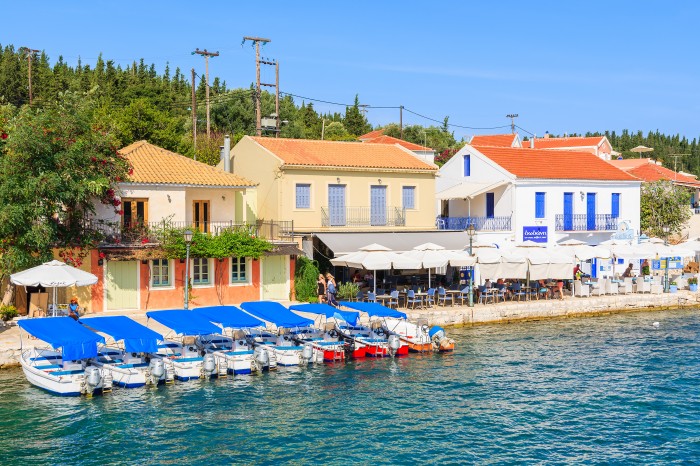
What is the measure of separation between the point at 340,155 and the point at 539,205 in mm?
13163

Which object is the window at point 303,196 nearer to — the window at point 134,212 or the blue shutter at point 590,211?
the window at point 134,212

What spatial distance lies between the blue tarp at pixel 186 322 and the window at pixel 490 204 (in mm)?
25076

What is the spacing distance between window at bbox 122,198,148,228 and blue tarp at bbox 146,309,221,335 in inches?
321

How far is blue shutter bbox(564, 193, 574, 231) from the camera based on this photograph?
149 feet

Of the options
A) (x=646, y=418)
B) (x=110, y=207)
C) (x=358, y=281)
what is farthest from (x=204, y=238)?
(x=646, y=418)

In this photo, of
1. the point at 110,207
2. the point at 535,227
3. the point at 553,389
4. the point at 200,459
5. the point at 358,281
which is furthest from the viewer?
the point at 535,227

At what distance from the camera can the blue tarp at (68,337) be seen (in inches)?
852

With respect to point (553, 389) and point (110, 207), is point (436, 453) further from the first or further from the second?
point (110, 207)

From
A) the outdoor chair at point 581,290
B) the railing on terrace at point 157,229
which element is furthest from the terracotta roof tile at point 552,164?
the railing on terrace at point 157,229

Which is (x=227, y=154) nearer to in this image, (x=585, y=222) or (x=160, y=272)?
(x=160, y=272)

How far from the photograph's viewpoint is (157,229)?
32188 mm

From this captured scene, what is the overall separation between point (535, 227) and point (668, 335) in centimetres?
1354

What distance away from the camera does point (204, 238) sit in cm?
3189

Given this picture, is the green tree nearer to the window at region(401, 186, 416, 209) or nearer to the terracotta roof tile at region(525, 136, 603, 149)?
the window at region(401, 186, 416, 209)
